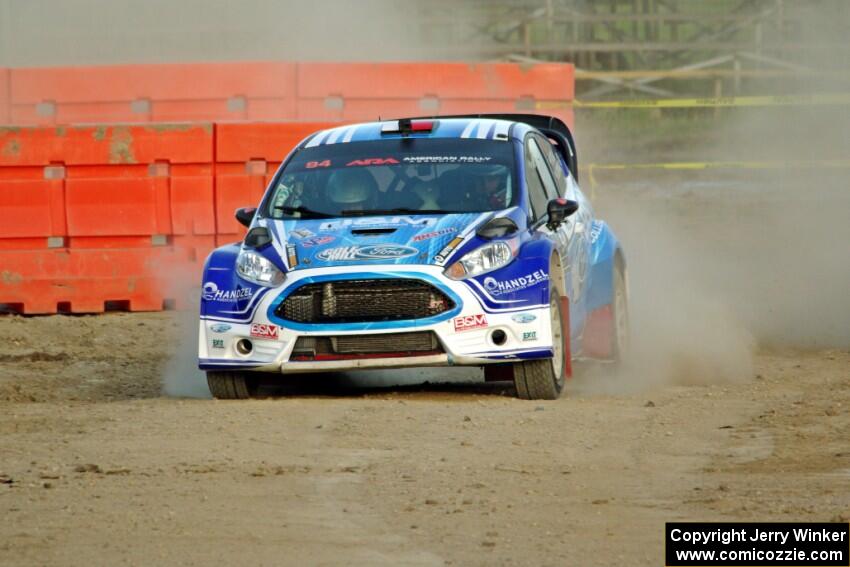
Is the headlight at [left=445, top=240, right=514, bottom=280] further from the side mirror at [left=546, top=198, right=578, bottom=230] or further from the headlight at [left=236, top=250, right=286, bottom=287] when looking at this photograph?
the headlight at [left=236, top=250, right=286, bottom=287]

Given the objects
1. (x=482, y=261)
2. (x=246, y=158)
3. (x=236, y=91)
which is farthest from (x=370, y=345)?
(x=236, y=91)

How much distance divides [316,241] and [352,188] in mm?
758

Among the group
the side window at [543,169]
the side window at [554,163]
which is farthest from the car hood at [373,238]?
the side window at [554,163]

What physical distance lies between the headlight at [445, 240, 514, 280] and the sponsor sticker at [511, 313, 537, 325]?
0.93ft

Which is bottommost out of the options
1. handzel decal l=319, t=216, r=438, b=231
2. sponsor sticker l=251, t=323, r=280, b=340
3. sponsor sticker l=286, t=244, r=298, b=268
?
sponsor sticker l=251, t=323, r=280, b=340

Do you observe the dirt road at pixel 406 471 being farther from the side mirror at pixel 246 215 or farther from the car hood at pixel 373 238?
the side mirror at pixel 246 215

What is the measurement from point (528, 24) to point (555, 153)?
2174 centimetres

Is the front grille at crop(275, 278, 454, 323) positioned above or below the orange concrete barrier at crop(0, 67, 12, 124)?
below

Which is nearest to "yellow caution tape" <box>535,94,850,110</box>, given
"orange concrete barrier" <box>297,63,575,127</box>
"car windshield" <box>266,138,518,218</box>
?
"orange concrete barrier" <box>297,63,575,127</box>

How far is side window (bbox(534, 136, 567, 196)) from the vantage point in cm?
1144

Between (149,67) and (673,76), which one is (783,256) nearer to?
(149,67)

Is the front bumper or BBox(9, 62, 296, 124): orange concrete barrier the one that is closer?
the front bumper

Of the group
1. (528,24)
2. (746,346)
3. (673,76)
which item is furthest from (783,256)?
(528,24)

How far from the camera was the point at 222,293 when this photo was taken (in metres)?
9.80
